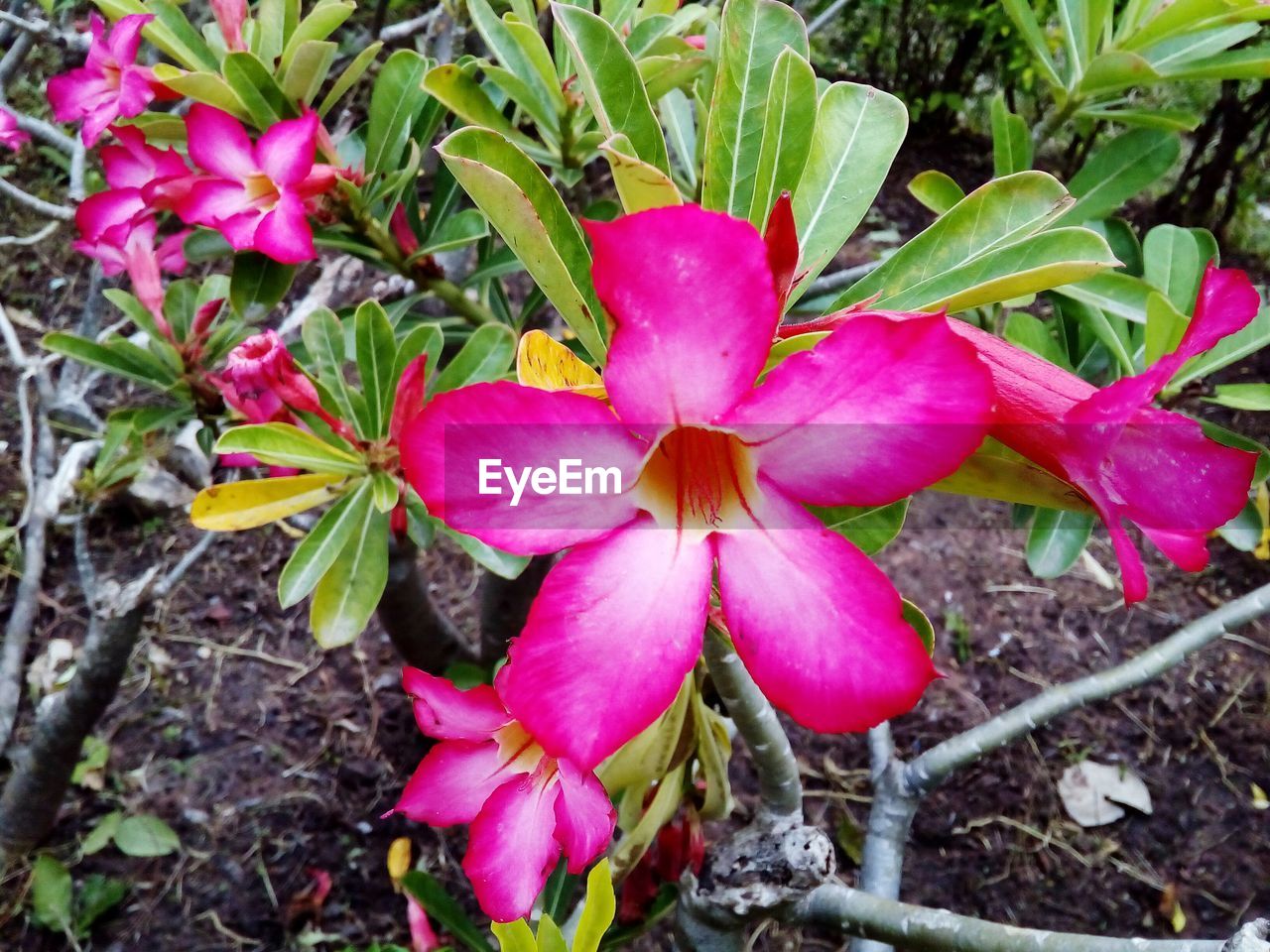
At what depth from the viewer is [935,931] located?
687 mm

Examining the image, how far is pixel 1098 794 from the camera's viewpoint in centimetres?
175

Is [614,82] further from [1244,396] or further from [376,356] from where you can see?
[1244,396]

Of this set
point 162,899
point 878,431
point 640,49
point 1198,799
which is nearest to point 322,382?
point 640,49

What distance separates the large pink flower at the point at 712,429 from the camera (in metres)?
0.33

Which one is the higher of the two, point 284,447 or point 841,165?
point 841,165

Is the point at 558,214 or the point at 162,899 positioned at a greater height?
the point at 558,214

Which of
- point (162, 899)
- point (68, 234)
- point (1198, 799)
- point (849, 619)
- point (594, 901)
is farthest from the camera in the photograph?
point (68, 234)

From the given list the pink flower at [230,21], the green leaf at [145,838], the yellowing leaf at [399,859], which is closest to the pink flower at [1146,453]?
the pink flower at [230,21]

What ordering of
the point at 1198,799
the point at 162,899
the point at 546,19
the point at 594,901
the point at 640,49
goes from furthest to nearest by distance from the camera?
1. the point at 1198,799
2. the point at 162,899
3. the point at 546,19
4. the point at 640,49
5. the point at 594,901

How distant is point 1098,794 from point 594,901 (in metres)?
1.48

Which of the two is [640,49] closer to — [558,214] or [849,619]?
[558,214]

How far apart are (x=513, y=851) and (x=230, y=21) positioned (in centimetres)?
92

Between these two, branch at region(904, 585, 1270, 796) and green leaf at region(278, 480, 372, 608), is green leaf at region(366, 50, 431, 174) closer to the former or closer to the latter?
green leaf at region(278, 480, 372, 608)

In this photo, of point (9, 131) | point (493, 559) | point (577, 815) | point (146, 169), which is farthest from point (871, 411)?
point (9, 131)
